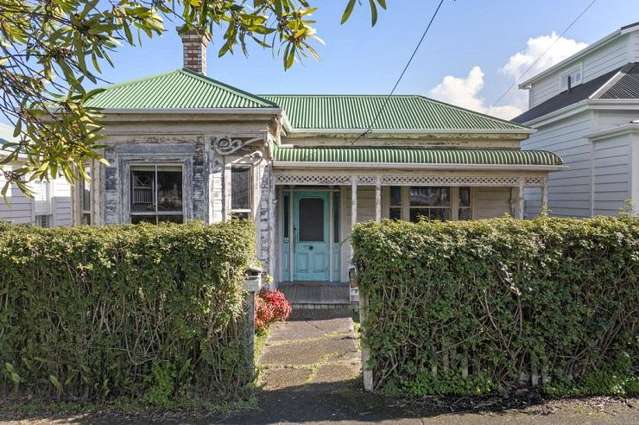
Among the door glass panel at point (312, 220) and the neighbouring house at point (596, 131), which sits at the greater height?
the neighbouring house at point (596, 131)

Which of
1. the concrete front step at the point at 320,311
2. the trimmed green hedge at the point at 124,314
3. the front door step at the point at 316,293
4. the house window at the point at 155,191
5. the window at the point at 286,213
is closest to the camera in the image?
the trimmed green hedge at the point at 124,314

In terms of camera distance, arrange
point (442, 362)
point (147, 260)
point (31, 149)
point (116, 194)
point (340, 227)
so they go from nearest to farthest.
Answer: point (31, 149) → point (147, 260) → point (442, 362) → point (116, 194) → point (340, 227)

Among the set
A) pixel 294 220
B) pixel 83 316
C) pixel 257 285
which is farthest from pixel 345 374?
pixel 294 220

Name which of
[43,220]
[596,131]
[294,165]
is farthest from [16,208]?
[596,131]

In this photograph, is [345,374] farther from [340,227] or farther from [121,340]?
[340,227]

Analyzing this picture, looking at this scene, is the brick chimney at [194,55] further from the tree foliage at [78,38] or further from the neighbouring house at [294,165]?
the tree foliage at [78,38]

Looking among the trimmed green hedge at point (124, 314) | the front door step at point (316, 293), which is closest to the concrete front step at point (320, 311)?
the front door step at point (316, 293)

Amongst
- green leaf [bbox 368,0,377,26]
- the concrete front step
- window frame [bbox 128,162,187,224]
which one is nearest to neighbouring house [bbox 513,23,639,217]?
the concrete front step

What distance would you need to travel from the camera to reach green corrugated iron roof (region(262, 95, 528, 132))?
1143 centimetres

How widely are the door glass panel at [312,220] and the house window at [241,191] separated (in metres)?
2.90

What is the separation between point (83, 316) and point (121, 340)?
43cm

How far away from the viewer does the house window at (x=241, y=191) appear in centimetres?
811

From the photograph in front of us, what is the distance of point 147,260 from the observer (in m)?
4.10

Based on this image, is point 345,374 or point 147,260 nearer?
point 147,260
